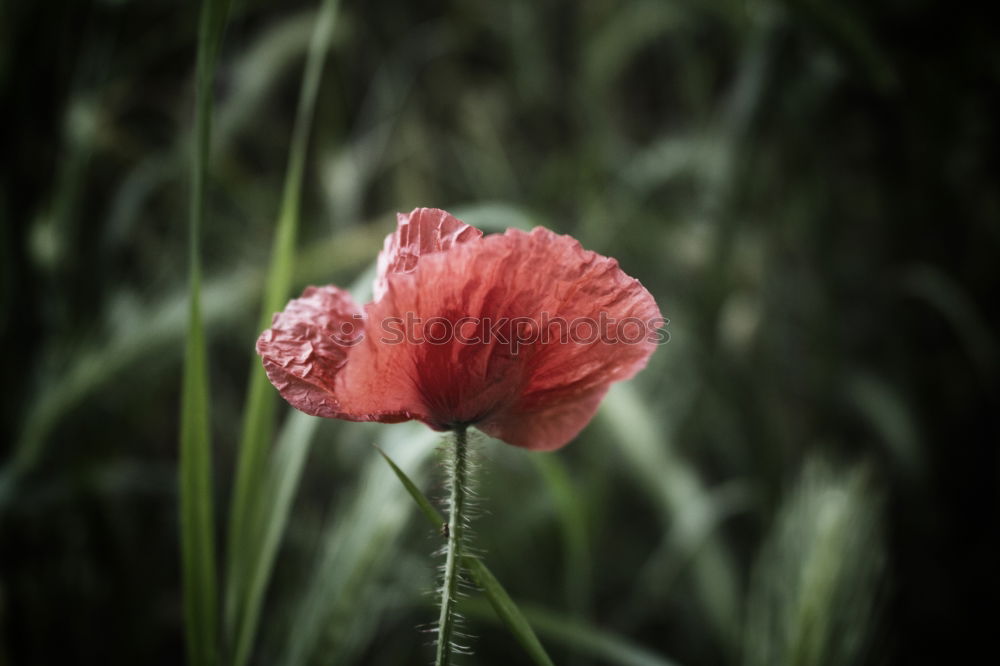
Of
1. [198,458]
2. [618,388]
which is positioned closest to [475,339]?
[198,458]

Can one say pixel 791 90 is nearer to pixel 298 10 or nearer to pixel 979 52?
pixel 979 52

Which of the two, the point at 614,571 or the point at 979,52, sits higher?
the point at 979,52

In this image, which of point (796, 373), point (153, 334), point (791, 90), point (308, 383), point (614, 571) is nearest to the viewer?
point (308, 383)

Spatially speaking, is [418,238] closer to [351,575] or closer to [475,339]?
[475,339]

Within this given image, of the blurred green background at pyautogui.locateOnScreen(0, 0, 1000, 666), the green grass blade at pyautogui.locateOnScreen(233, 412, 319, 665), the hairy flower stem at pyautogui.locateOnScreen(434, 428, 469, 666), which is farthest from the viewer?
the blurred green background at pyautogui.locateOnScreen(0, 0, 1000, 666)

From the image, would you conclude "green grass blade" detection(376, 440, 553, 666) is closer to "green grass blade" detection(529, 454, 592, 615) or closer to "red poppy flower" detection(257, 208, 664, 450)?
"red poppy flower" detection(257, 208, 664, 450)

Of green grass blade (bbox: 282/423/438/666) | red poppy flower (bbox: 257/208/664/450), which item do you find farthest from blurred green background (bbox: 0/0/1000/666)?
red poppy flower (bbox: 257/208/664/450)

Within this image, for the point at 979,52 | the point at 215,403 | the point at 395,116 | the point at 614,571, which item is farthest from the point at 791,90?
the point at 215,403
